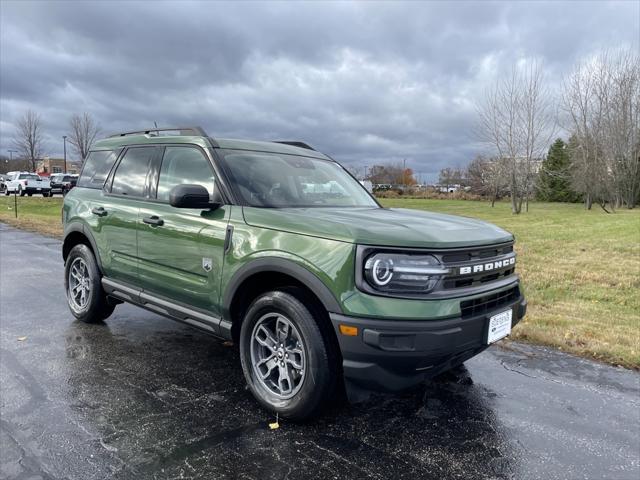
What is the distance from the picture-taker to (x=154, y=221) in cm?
414

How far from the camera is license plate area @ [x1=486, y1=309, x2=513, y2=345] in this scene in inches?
123

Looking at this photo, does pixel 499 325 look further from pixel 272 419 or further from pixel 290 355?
pixel 272 419

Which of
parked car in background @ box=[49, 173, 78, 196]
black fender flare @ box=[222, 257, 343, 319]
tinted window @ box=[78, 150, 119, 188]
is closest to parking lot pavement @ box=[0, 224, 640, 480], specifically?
black fender flare @ box=[222, 257, 343, 319]

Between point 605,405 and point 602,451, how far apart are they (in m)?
0.75

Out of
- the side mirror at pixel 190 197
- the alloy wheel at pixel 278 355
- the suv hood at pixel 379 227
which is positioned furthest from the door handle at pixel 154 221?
the alloy wheel at pixel 278 355

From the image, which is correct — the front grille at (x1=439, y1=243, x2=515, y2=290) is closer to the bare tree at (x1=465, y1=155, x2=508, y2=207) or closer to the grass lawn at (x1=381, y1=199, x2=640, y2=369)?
the grass lawn at (x1=381, y1=199, x2=640, y2=369)

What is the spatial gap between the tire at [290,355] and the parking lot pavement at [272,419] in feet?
0.56

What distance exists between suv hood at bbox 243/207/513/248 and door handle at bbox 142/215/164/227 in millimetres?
961

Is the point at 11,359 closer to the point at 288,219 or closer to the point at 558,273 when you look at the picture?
the point at 288,219

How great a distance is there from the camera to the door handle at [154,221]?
409cm

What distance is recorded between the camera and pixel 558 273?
8.72 m

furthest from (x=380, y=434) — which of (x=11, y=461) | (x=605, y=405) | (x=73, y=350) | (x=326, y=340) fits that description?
(x=73, y=350)

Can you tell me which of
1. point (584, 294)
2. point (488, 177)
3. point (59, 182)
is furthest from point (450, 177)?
point (584, 294)

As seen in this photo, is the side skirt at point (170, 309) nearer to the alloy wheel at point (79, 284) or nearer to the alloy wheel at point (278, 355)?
the alloy wheel at point (278, 355)
